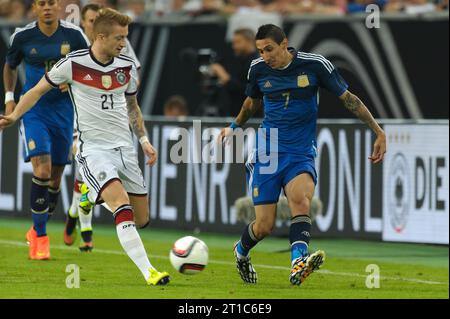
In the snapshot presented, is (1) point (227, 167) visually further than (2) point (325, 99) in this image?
No

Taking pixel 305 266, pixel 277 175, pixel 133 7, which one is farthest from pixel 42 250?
pixel 133 7

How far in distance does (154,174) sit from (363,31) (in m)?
3.74

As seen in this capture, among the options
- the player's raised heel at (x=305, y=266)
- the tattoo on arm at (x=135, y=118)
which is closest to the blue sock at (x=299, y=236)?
the player's raised heel at (x=305, y=266)

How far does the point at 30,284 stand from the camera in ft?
36.2

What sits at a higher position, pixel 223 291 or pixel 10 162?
pixel 10 162

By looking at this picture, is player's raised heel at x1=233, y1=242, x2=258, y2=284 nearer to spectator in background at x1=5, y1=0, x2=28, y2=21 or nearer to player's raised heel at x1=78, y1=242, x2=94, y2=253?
player's raised heel at x1=78, y1=242, x2=94, y2=253

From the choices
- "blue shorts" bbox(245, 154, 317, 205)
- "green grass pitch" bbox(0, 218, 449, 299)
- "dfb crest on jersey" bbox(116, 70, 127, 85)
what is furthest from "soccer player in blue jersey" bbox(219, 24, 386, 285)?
"dfb crest on jersey" bbox(116, 70, 127, 85)

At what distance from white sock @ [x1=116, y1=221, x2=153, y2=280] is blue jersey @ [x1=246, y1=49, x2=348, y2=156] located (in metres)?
1.54

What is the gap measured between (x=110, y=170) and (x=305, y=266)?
1839 mm

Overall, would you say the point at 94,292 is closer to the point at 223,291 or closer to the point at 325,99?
the point at 223,291

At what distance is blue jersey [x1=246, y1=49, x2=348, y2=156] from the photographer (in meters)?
11.2

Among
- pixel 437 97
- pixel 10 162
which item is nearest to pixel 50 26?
pixel 10 162

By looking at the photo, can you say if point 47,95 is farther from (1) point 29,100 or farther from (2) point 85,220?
(1) point 29,100

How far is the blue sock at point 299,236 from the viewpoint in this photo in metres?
10.9
